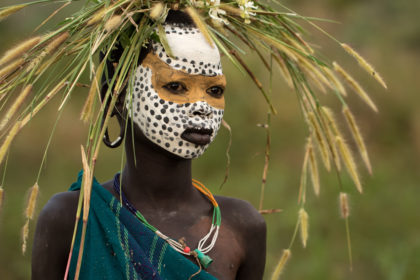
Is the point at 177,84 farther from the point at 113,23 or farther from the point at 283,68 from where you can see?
Answer: the point at 283,68

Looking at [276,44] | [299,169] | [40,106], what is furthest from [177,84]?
[299,169]

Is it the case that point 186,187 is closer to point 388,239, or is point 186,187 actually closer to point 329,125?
point 329,125

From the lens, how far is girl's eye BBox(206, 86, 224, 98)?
2.66 m

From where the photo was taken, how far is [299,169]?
7.69 m

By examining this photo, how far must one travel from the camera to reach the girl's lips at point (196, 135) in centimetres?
256

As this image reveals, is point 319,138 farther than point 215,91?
Yes

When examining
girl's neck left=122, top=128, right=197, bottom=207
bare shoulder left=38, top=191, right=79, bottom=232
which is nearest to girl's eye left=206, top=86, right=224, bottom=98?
girl's neck left=122, top=128, right=197, bottom=207

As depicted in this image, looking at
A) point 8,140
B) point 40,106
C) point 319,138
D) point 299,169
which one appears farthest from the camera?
point 299,169

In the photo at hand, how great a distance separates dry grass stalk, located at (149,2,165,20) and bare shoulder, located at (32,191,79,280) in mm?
754

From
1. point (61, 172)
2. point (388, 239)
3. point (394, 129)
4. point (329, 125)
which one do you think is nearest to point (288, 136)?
point (394, 129)

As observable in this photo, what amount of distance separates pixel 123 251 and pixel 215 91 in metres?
0.67

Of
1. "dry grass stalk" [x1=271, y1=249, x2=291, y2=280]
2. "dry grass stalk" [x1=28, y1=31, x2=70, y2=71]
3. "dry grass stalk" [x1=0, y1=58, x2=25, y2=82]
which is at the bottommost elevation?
"dry grass stalk" [x1=271, y1=249, x2=291, y2=280]

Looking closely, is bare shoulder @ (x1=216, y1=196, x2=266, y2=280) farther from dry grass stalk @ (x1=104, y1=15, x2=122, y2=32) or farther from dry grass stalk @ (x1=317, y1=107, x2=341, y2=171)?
dry grass stalk @ (x1=104, y1=15, x2=122, y2=32)

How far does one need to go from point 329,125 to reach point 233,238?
0.60 m
